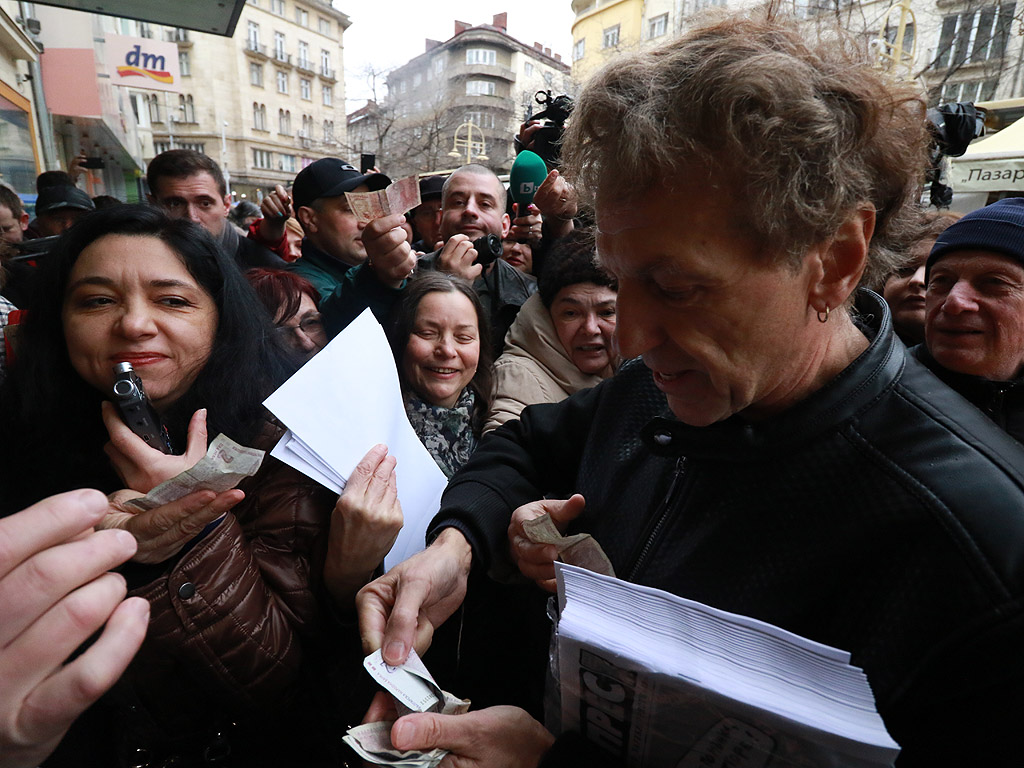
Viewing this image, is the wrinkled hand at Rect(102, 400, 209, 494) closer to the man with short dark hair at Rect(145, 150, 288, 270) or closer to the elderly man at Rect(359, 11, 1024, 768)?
the elderly man at Rect(359, 11, 1024, 768)

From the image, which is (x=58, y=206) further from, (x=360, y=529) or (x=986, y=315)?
(x=986, y=315)

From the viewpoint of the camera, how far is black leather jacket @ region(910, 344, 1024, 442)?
192cm

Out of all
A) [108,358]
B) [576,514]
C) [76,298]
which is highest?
[76,298]

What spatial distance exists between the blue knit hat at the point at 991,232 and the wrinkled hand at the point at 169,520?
2.53m

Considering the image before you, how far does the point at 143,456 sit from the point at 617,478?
1.06m

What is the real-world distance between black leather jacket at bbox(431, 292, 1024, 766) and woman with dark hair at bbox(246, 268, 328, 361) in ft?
5.19

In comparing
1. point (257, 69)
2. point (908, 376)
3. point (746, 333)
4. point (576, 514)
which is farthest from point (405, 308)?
point (257, 69)

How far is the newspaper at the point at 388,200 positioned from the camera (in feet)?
7.09

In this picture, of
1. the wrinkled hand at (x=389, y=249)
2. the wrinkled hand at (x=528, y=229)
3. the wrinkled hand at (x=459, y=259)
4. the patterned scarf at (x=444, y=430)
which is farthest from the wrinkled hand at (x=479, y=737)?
the wrinkled hand at (x=528, y=229)

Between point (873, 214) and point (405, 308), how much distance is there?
70.3 inches

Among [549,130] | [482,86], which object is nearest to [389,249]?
[549,130]

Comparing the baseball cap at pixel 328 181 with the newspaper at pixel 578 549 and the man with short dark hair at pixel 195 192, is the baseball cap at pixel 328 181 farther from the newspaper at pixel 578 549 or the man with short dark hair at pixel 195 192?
the newspaper at pixel 578 549

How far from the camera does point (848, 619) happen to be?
2.81 ft

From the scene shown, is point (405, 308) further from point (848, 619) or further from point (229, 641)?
point (848, 619)
